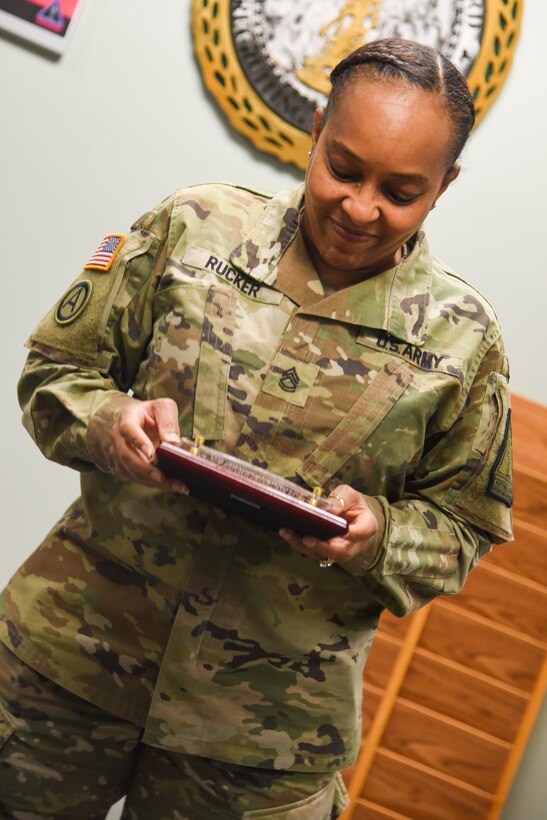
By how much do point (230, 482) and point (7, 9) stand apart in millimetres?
1415

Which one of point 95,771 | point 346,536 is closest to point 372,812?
point 95,771

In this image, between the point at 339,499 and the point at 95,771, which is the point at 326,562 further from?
the point at 95,771

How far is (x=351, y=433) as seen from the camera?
1193 millimetres

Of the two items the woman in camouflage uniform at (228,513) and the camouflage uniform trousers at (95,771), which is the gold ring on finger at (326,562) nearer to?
the woman in camouflage uniform at (228,513)

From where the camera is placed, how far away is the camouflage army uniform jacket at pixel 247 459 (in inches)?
47.1

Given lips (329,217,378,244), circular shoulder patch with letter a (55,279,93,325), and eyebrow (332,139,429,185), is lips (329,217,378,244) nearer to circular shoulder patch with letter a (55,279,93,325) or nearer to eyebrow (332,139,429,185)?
eyebrow (332,139,429,185)

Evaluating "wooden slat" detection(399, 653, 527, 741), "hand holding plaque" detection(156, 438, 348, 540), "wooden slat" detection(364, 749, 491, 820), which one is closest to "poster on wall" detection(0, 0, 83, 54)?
"hand holding plaque" detection(156, 438, 348, 540)

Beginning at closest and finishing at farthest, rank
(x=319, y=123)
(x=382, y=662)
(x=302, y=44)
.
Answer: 1. (x=319, y=123)
2. (x=302, y=44)
3. (x=382, y=662)

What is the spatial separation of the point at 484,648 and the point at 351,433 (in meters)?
1.31

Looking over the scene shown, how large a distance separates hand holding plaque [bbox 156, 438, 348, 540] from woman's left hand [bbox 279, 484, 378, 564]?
0.7 inches

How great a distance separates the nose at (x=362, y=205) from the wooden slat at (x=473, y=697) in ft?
4.84

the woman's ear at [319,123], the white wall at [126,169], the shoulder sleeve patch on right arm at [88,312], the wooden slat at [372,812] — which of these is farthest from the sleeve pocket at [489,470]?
the wooden slat at [372,812]

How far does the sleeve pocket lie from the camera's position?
1268mm

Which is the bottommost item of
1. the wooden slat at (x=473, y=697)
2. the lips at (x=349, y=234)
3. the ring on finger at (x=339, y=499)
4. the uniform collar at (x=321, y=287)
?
the wooden slat at (x=473, y=697)
